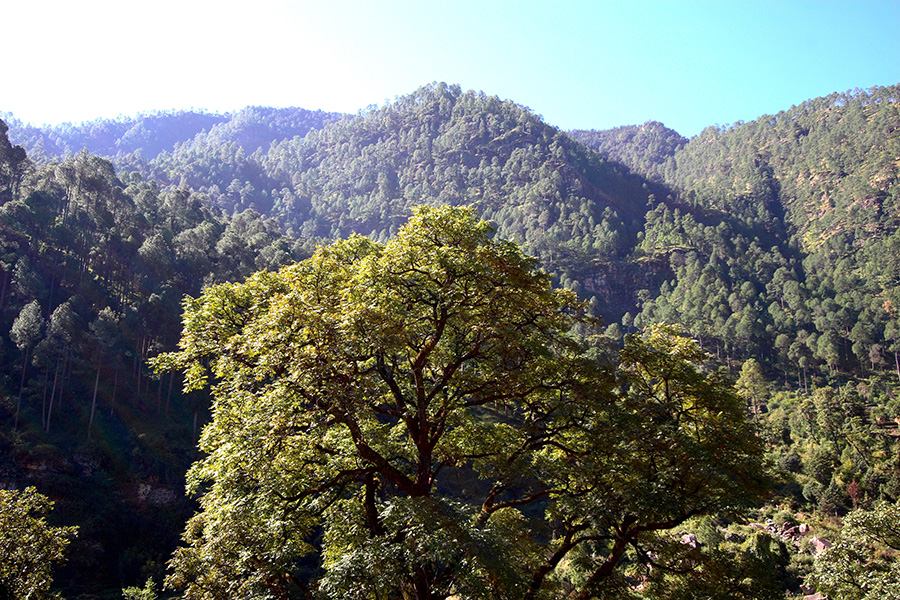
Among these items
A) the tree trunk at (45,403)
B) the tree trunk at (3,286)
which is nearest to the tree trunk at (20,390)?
the tree trunk at (45,403)

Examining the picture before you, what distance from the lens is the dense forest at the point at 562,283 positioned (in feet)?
113

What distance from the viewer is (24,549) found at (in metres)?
11.6

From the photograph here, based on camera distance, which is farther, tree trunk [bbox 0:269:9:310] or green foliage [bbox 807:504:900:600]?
tree trunk [bbox 0:269:9:310]

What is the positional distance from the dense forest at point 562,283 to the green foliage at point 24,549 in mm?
4581

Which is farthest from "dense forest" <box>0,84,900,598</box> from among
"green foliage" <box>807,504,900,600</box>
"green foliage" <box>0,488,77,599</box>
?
"green foliage" <box>0,488,77,599</box>

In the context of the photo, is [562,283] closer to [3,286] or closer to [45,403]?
[3,286]

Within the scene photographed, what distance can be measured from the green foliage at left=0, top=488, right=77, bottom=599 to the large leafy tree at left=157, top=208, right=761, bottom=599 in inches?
161

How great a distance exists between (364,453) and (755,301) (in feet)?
374

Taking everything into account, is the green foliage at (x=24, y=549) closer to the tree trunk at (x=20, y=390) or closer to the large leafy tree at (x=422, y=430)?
the large leafy tree at (x=422, y=430)

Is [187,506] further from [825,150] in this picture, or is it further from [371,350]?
[825,150]

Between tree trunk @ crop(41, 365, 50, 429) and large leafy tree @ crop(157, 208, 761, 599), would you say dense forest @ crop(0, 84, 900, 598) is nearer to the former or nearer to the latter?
A: tree trunk @ crop(41, 365, 50, 429)

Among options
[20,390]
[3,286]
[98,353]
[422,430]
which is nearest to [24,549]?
[422,430]

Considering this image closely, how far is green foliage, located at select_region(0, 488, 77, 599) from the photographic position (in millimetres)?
11172

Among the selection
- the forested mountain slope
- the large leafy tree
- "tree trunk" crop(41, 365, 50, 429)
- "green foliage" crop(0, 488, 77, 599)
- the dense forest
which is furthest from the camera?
"tree trunk" crop(41, 365, 50, 429)
